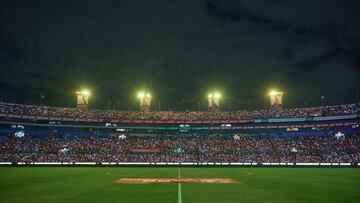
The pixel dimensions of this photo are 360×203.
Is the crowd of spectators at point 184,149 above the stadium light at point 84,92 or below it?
below

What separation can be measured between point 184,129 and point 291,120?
35.0 m

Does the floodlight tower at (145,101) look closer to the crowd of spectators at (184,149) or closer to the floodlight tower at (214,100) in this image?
the crowd of spectators at (184,149)

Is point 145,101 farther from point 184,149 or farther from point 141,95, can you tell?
point 184,149

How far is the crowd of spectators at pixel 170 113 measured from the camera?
278 ft

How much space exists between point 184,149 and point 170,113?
1891cm

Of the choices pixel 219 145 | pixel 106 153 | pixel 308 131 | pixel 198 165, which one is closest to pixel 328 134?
pixel 308 131

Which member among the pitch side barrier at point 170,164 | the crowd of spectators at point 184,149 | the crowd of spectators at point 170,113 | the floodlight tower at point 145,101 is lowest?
the pitch side barrier at point 170,164

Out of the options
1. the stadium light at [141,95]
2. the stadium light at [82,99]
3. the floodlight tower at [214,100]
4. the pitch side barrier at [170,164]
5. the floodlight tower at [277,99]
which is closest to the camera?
the pitch side barrier at [170,164]

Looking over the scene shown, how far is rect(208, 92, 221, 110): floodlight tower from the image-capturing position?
332ft

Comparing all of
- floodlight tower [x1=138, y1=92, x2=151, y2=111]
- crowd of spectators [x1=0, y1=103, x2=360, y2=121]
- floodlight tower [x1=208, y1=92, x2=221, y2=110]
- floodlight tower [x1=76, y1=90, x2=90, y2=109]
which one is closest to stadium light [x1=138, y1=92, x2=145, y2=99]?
floodlight tower [x1=138, y1=92, x2=151, y2=111]

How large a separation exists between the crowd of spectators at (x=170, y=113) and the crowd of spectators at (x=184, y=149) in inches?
281

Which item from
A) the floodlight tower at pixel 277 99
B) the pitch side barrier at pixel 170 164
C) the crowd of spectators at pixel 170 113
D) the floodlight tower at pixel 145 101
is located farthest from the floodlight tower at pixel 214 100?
the pitch side barrier at pixel 170 164

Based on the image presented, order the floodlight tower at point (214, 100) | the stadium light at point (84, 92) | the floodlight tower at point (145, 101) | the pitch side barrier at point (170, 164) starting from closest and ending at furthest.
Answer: the pitch side barrier at point (170, 164)
the stadium light at point (84, 92)
the floodlight tower at point (145, 101)
the floodlight tower at point (214, 100)

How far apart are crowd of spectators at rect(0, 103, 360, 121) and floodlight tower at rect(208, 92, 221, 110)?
4.92 metres
